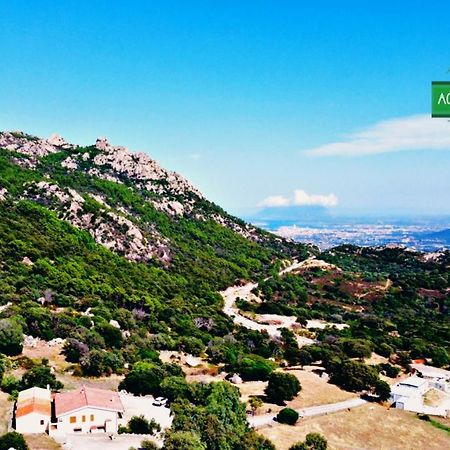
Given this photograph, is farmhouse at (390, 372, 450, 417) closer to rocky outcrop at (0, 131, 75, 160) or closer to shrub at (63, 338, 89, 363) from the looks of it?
shrub at (63, 338, 89, 363)

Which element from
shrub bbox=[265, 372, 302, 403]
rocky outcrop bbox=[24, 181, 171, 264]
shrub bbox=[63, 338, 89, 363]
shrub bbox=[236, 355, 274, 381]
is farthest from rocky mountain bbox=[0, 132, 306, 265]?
shrub bbox=[265, 372, 302, 403]

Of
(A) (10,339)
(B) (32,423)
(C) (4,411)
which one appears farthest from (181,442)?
(A) (10,339)

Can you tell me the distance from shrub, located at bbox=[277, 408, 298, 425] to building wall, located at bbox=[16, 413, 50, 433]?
19167 mm

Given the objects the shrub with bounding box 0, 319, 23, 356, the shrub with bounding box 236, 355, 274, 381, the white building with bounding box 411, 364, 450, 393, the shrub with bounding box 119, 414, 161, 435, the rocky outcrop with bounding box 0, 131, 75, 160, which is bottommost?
the white building with bounding box 411, 364, 450, 393

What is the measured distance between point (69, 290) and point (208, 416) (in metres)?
41.8

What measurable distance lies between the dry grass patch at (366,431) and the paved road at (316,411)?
80cm

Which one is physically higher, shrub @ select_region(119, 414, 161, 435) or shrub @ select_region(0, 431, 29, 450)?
shrub @ select_region(0, 431, 29, 450)

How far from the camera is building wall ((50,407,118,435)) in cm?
3450

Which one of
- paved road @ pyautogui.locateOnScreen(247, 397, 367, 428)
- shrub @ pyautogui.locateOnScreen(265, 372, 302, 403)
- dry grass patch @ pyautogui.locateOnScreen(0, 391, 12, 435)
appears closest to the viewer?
dry grass patch @ pyautogui.locateOnScreen(0, 391, 12, 435)

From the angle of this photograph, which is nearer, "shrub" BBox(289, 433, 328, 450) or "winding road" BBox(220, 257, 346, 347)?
"shrub" BBox(289, 433, 328, 450)

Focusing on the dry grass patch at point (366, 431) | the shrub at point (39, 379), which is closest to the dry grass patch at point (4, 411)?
the shrub at point (39, 379)

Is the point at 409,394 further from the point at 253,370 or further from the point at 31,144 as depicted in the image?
the point at 31,144

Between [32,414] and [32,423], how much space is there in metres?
0.62

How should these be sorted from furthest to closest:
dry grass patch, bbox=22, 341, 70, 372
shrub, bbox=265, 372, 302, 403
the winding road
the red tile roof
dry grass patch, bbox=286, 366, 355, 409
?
the winding road → dry grass patch, bbox=286, 366, 355, 409 → dry grass patch, bbox=22, 341, 70, 372 → shrub, bbox=265, 372, 302, 403 → the red tile roof
